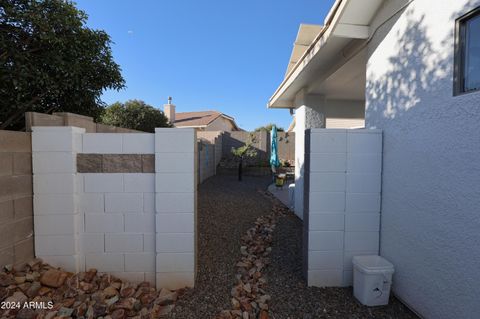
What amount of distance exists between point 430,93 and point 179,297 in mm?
3413

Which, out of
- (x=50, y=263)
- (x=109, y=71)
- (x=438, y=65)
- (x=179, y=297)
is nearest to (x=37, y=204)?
(x=50, y=263)

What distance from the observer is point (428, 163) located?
7.99ft

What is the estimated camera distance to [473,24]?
2068mm

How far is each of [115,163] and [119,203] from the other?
477mm

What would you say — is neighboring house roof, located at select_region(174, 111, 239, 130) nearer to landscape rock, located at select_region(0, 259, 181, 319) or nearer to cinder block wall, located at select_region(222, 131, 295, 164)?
cinder block wall, located at select_region(222, 131, 295, 164)

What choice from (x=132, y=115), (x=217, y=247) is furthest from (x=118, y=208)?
(x=132, y=115)

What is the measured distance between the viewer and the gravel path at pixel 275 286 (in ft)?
8.68

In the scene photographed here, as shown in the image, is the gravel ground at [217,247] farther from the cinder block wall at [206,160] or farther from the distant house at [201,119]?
the distant house at [201,119]

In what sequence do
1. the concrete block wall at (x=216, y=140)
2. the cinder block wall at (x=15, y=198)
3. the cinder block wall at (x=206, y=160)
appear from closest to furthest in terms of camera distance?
1. the cinder block wall at (x=15, y=198)
2. the cinder block wall at (x=206, y=160)
3. the concrete block wall at (x=216, y=140)

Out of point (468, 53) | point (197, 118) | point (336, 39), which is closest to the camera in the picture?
point (468, 53)

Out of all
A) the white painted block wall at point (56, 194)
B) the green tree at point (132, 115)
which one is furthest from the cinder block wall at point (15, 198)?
the green tree at point (132, 115)

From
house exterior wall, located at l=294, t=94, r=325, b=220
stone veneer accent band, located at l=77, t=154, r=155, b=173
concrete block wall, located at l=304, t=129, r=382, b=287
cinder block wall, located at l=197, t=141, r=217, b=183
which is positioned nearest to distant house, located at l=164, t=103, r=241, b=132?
cinder block wall, located at l=197, t=141, r=217, b=183

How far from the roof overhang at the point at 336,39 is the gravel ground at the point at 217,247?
3.43 metres

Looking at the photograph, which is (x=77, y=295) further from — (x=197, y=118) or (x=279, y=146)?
(x=197, y=118)
